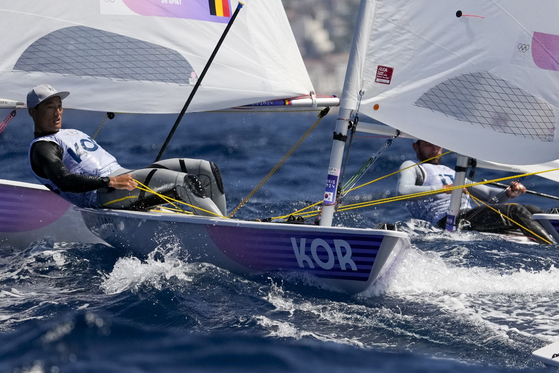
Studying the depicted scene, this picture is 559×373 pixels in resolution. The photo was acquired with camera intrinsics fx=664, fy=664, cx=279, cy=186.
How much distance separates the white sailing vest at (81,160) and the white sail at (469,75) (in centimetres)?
148

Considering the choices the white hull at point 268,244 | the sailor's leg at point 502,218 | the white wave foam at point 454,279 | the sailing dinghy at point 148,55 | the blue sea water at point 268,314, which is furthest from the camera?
the sailor's leg at point 502,218

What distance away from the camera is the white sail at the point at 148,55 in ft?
12.9

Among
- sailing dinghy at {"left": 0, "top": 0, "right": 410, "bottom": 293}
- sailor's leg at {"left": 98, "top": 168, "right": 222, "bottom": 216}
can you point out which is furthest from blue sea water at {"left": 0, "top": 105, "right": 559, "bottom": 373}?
sailing dinghy at {"left": 0, "top": 0, "right": 410, "bottom": 293}

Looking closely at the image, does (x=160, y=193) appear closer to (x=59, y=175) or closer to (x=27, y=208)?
(x=59, y=175)

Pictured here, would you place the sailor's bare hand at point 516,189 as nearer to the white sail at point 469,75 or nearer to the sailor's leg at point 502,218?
the sailor's leg at point 502,218

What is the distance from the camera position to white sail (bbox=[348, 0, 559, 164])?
345cm

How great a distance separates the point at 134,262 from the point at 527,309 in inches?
79.1

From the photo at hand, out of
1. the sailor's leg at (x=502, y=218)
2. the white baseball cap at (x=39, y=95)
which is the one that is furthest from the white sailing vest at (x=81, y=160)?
the sailor's leg at (x=502, y=218)

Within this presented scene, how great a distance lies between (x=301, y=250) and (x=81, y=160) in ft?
4.54

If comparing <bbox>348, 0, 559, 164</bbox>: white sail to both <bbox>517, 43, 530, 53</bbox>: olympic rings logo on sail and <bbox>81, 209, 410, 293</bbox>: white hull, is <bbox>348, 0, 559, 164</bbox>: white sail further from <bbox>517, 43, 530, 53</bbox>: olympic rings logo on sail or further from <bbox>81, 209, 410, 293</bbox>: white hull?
<bbox>81, 209, 410, 293</bbox>: white hull

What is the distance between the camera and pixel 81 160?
3686 millimetres

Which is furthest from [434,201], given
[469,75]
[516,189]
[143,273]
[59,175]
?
[59,175]

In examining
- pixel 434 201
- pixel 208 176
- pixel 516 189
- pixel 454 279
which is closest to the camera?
pixel 454 279

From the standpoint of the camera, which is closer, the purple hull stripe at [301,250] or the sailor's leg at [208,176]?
the purple hull stripe at [301,250]
